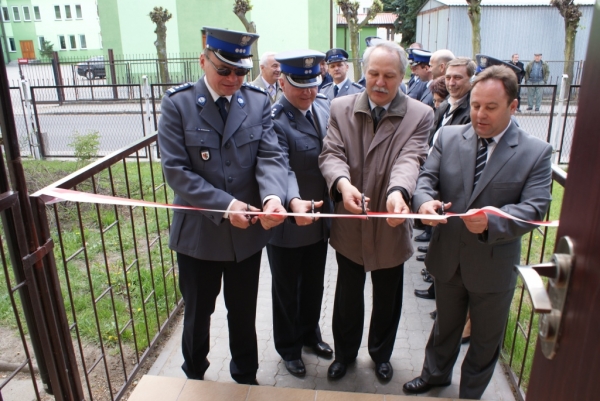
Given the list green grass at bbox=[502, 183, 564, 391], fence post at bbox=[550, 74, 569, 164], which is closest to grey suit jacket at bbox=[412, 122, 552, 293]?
green grass at bbox=[502, 183, 564, 391]

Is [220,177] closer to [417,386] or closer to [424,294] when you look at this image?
[417,386]

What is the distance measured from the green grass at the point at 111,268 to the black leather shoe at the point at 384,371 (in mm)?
1468

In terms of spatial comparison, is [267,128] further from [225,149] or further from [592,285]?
[592,285]

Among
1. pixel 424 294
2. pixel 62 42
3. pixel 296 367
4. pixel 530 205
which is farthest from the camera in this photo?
pixel 62 42

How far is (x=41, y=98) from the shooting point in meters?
16.5

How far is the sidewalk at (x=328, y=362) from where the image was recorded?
2924 millimetres

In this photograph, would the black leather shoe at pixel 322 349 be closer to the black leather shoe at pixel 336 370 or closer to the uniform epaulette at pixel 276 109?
the black leather shoe at pixel 336 370

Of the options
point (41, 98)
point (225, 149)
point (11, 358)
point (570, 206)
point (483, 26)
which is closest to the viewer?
point (570, 206)

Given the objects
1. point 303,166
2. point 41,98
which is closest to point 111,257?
point 303,166

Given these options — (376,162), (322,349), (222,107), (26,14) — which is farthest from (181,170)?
(26,14)

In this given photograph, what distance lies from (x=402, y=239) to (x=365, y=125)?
0.66 m

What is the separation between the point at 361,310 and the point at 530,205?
47.0 inches

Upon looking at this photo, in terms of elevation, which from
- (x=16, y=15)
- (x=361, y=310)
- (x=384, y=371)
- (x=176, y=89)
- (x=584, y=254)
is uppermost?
(x=16, y=15)

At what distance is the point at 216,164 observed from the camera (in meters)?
2.40
